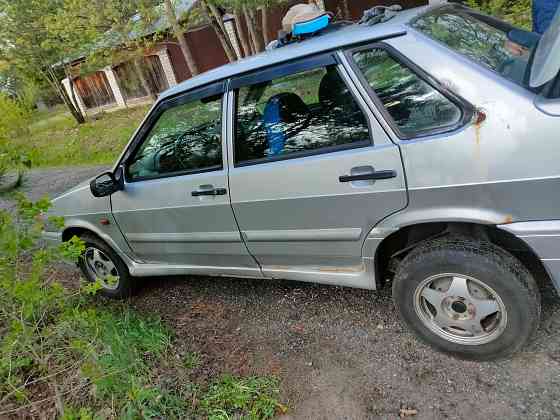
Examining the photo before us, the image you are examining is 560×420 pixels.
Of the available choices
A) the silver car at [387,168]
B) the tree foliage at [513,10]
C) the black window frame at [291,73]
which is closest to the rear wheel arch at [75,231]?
the silver car at [387,168]

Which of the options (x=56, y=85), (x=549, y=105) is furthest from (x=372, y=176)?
(x=56, y=85)

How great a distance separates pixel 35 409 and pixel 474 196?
2663mm

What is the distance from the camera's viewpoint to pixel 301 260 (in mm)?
2797

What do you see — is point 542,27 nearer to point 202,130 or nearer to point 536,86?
point 536,86

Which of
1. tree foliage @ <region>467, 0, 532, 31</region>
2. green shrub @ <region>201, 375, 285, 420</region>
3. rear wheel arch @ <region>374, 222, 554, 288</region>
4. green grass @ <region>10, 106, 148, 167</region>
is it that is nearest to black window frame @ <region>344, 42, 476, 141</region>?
rear wheel arch @ <region>374, 222, 554, 288</region>

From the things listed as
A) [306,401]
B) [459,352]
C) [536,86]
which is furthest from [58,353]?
[536,86]

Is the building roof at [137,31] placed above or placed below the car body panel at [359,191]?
above

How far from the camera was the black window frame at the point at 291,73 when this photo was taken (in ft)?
7.53

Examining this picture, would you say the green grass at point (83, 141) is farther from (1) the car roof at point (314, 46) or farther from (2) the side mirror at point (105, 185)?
(1) the car roof at point (314, 46)

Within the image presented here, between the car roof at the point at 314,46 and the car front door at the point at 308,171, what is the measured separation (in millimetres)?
65

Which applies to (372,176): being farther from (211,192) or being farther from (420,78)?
(211,192)

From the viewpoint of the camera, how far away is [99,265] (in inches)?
Answer: 156

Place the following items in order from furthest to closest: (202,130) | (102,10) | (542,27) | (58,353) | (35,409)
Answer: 1. (102,10)
2. (542,27)
3. (202,130)
4. (58,353)
5. (35,409)

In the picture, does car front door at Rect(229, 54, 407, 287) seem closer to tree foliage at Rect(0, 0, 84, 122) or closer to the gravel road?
the gravel road
